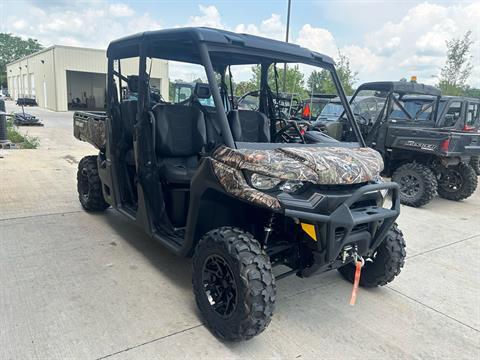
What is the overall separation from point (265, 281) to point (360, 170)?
94cm

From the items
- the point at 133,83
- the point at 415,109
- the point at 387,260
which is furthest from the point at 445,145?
the point at 133,83

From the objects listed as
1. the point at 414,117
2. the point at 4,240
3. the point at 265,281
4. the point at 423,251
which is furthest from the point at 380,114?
the point at 4,240

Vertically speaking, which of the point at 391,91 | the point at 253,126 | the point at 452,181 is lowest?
the point at 452,181

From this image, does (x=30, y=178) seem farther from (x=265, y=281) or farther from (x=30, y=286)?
(x=265, y=281)

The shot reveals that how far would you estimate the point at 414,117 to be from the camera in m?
7.46

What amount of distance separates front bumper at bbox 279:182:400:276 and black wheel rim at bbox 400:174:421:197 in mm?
3888

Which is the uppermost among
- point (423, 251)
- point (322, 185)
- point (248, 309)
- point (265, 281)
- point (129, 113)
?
point (129, 113)

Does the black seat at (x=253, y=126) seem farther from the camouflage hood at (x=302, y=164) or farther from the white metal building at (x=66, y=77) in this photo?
the white metal building at (x=66, y=77)

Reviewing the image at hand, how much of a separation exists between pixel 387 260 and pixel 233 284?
4.58ft

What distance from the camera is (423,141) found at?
20.4 feet

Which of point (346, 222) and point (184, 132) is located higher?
point (184, 132)

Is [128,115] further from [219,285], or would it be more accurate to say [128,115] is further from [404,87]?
[404,87]

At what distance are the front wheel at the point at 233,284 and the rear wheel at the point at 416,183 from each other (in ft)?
14.9

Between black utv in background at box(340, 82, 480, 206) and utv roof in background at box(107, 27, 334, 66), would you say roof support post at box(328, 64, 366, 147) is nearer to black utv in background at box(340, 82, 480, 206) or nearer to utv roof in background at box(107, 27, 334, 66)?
utv roof in background at box(107, 27, 334, 66)
